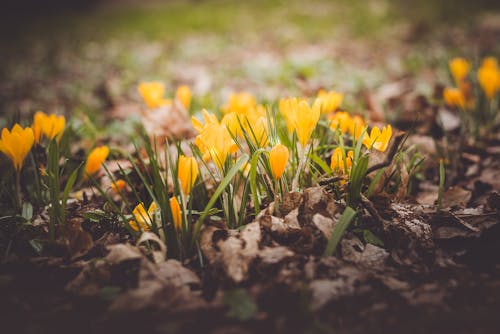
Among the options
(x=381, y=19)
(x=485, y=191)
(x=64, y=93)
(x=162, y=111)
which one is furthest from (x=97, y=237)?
(x=381, y=19)

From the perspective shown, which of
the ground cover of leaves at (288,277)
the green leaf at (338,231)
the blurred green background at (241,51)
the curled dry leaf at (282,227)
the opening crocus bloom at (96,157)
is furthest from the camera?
the blurred green background at (241,51)

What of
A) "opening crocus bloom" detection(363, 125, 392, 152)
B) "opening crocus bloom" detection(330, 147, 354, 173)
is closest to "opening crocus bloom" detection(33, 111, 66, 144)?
"opening crocus bloom" detection(330, 147, 354, 173)

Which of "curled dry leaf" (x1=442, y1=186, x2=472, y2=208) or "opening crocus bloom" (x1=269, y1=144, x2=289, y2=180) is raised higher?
"opening crocus bloom" (x1=269, y1=144, x2=289, y2=180)

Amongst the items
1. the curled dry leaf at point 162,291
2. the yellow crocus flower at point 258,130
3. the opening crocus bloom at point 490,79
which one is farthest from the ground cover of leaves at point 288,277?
the opening crocus bloom at point 490,79

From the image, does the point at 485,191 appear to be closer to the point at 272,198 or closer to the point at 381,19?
the point at 272,198

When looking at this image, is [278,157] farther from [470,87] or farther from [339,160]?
[470,87]

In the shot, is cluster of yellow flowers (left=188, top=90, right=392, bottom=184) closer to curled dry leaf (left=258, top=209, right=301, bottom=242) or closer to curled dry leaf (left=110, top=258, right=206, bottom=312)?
curled dry leaf (left=258, top=209, right=301, bottom=242)

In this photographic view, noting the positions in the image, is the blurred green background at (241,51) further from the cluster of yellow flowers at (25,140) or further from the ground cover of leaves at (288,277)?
the ground cover of leaves at (288,277)
